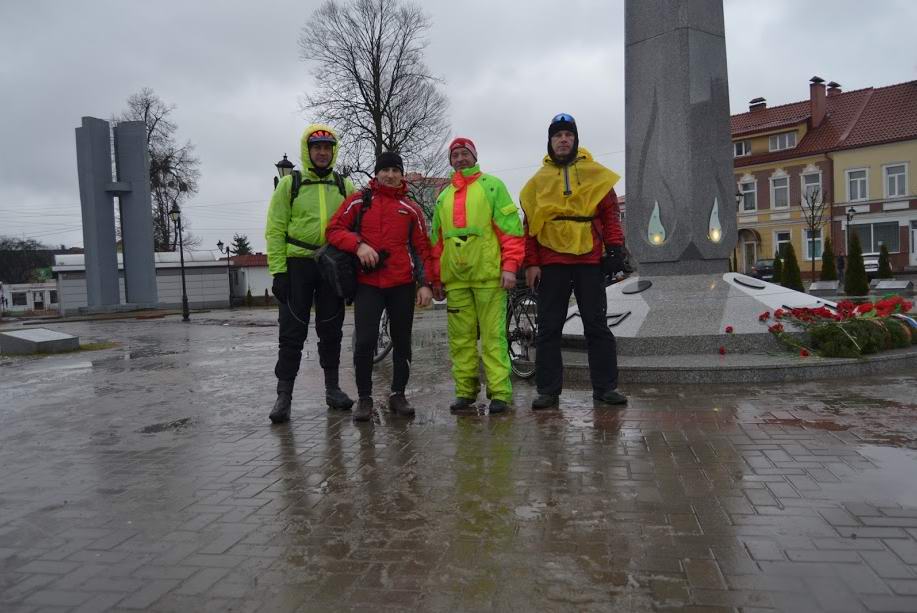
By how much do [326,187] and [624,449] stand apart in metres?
2.98

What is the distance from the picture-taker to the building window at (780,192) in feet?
146

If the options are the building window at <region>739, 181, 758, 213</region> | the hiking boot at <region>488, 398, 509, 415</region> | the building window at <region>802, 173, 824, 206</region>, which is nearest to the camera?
the hiking boot at <region>488, 398, 509, 415</region>

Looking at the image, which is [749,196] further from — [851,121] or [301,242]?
[301,242]

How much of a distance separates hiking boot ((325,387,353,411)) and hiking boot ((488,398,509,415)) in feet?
4.01

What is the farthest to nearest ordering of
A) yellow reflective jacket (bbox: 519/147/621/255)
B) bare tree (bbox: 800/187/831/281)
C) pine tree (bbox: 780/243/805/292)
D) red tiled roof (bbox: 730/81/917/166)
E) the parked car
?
1. bare tree (bbox: 800/187/831/281)
2. red tiled roof (bbox: 730/81/917/166)
3. the parked car
4. pine tree (bbox: 780/243/805/292)
5. yellow reflective jacket (bbox: 519/147/621/255)

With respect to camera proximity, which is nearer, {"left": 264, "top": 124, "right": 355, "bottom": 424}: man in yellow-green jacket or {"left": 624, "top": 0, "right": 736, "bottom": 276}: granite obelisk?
{"left": 264, "top": 124, "right": 355, "bottom": 424}: man in yellow-green jacket

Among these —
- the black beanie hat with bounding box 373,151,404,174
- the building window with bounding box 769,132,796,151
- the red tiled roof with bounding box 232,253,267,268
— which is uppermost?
the building window with bounding box 769,132,796,151

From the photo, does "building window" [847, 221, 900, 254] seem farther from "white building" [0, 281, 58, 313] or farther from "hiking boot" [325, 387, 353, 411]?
"white building" [0, 281, 58, 313]

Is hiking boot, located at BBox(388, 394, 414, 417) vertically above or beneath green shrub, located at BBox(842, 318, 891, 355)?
beneath

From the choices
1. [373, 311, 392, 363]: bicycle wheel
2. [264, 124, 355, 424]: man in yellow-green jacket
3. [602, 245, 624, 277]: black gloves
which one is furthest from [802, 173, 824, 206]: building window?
[264, 124, 355, 424]: man in yellow-green jacket

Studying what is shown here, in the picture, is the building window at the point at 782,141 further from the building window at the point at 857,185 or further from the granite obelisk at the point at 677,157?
the granite obelisk at the point at 677,157

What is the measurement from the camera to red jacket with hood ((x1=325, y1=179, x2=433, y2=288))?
535 centimetres

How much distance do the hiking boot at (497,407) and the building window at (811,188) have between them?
137 feet

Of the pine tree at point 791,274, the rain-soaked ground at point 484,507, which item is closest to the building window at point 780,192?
the pine tree at point 791,274
